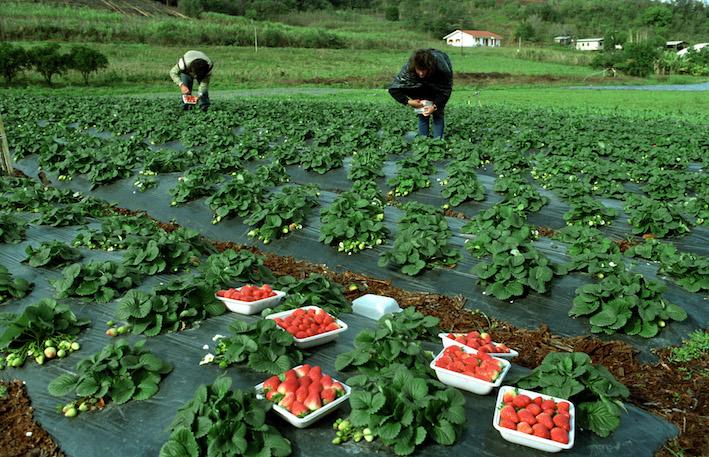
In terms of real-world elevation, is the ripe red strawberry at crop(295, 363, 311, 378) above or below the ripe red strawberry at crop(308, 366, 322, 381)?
below

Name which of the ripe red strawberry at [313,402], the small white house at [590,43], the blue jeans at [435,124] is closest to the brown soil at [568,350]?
the ripe red strawberry at [313,402]

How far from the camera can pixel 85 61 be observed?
34938mm

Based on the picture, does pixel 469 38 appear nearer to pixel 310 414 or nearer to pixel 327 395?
pixel 327 395

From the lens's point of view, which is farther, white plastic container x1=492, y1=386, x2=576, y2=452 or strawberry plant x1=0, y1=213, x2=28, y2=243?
strawberry plant x1=0, y1=213, x2=28, y2=243

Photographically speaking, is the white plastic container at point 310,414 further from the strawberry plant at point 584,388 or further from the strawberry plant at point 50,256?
the strawberry plant at point 50,256

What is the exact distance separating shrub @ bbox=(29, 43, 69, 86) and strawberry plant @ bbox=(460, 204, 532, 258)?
115ft

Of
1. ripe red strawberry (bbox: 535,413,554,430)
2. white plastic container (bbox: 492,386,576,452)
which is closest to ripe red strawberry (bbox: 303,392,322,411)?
white plastic container (bbox: 492,386,576,452)

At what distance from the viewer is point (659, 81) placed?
47.5 meters

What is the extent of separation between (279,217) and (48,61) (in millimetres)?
33412

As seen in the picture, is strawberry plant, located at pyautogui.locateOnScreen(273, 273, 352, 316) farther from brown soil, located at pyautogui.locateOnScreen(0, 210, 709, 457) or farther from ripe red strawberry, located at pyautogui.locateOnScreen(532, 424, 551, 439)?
ripe red strawberry, located at pyautogui.locateOnScreen(532, 424, 551, 439)

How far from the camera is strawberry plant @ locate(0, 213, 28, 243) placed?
6418 millimetres

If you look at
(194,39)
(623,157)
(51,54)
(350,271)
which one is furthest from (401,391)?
(194,39)

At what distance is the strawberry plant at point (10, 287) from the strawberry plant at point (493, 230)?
4440 millimetres

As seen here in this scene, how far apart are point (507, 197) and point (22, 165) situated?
10530 mm
